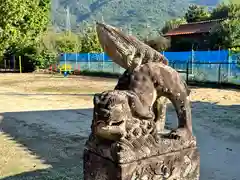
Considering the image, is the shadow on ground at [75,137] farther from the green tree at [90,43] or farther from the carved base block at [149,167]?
the green tree at [90,43]

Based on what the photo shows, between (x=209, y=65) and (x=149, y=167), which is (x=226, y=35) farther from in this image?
(x=149, y=167)

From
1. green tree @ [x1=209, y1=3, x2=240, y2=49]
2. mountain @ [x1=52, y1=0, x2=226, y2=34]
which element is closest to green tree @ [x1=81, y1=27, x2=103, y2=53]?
green tree @ [x1=209, y1=3, x2=240, y2=49]

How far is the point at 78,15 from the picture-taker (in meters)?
159

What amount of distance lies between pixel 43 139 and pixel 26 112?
402 cm

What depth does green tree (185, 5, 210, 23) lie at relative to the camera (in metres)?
52.8

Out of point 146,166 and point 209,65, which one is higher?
point 209,65

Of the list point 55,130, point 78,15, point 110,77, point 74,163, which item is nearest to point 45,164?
point 74,163

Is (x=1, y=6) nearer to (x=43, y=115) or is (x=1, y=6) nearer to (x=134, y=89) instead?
(x=43, y=115)

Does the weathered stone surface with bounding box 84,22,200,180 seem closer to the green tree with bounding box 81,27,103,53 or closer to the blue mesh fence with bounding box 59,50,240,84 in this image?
the blue mesh fence with bounding box 59,50,240,84

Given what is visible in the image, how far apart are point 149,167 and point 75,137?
529 cm

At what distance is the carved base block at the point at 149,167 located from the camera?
2.48 meters

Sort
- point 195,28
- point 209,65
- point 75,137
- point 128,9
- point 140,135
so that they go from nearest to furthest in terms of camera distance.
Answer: point 140,135 < point 75,137 < point 209,65 < point 195,28 < point 128,9

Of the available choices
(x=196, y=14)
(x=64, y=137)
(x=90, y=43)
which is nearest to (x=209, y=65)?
(x=64, y=137)

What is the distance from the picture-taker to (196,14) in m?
53.8
